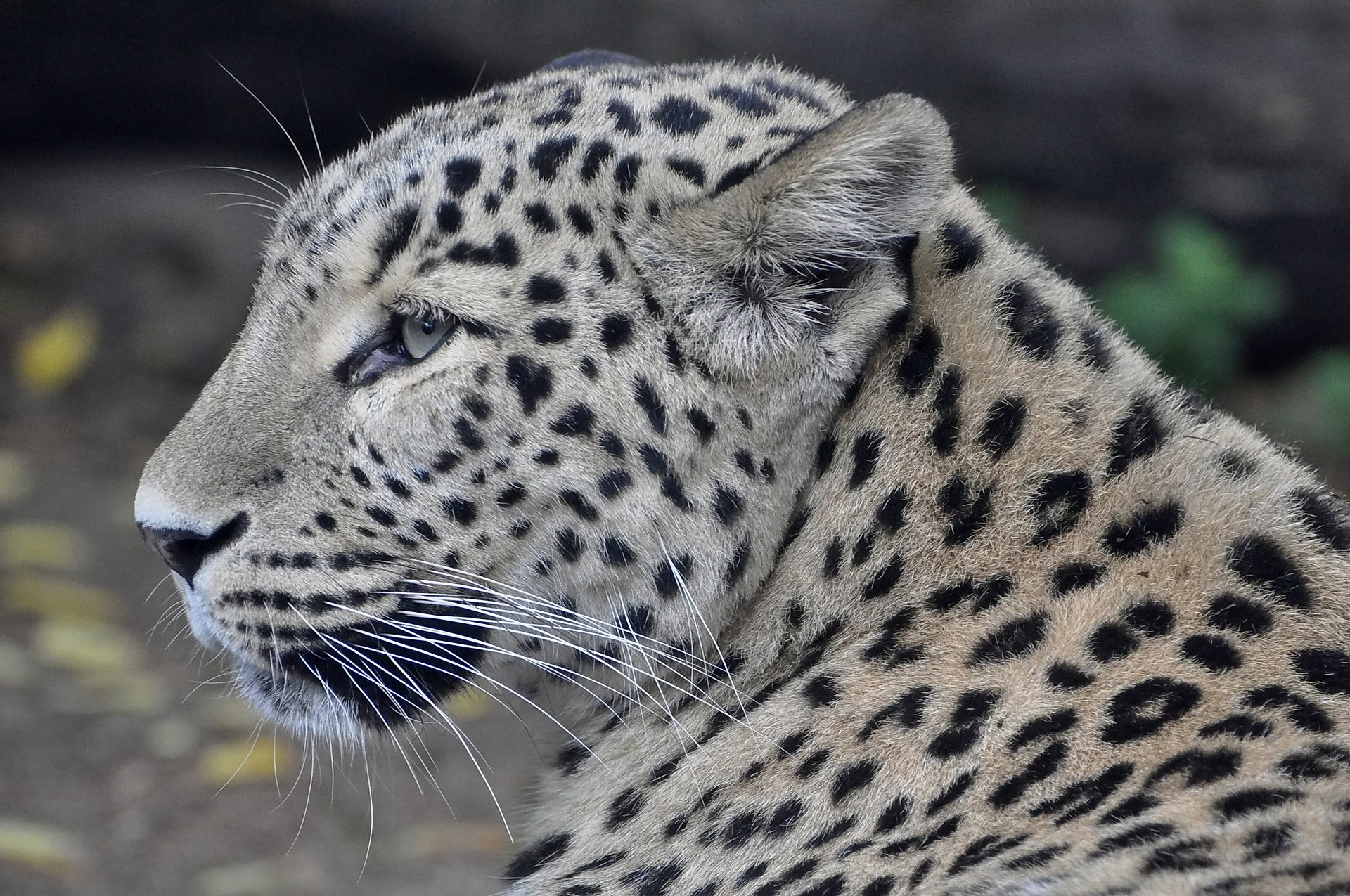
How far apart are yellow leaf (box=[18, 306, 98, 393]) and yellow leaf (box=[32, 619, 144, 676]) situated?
11.9 feet

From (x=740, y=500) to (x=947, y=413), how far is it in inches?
23.0

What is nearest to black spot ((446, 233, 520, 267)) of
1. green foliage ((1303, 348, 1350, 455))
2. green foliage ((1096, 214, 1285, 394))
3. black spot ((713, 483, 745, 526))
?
black spot ((713, 483, 745, 526))

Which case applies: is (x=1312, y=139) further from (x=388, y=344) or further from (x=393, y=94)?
(x=388, y=344)

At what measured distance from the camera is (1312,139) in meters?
11.1

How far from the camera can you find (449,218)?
3926 millimetres

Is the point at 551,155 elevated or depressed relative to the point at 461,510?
elevated

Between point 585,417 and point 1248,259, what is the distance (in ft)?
31.5

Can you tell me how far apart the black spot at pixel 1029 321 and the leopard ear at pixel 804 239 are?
308 mm

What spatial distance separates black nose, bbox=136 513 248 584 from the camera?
3967 mm

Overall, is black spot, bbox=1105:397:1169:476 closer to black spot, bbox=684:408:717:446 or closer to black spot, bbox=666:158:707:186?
black spot, bbox=684:408:717:446

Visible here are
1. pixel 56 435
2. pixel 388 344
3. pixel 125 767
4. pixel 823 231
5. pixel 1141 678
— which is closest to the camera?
pixel 1141 678

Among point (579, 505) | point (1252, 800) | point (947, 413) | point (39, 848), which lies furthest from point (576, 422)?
point (39, 848)

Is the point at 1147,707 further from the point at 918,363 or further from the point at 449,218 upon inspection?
the point at 449,218

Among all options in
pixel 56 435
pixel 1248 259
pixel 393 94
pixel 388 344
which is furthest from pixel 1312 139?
pixel 56 435
